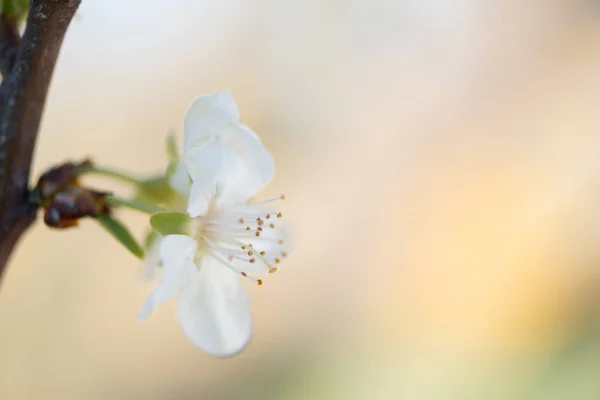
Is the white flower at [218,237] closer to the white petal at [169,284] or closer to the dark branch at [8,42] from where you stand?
the white petal at [169,284]

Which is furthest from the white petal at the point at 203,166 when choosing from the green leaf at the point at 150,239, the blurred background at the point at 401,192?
the blurred background at the point at 401,192

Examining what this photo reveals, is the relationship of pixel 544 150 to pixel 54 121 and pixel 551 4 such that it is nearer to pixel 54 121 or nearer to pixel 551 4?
pixel 551 4

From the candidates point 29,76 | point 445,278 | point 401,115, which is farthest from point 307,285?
point 29,76

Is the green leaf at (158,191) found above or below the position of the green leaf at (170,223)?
above

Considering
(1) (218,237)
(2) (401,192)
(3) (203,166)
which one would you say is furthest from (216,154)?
(2) (401,192)

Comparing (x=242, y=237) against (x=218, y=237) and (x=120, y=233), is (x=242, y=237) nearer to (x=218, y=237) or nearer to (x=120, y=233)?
(x=218, y=237)

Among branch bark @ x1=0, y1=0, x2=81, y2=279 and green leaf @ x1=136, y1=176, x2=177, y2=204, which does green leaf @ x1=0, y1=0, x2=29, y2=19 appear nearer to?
branch bark @ x1=0, y1=0, x2=81, y2=279

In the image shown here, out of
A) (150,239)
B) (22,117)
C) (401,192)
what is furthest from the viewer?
(401,192)
